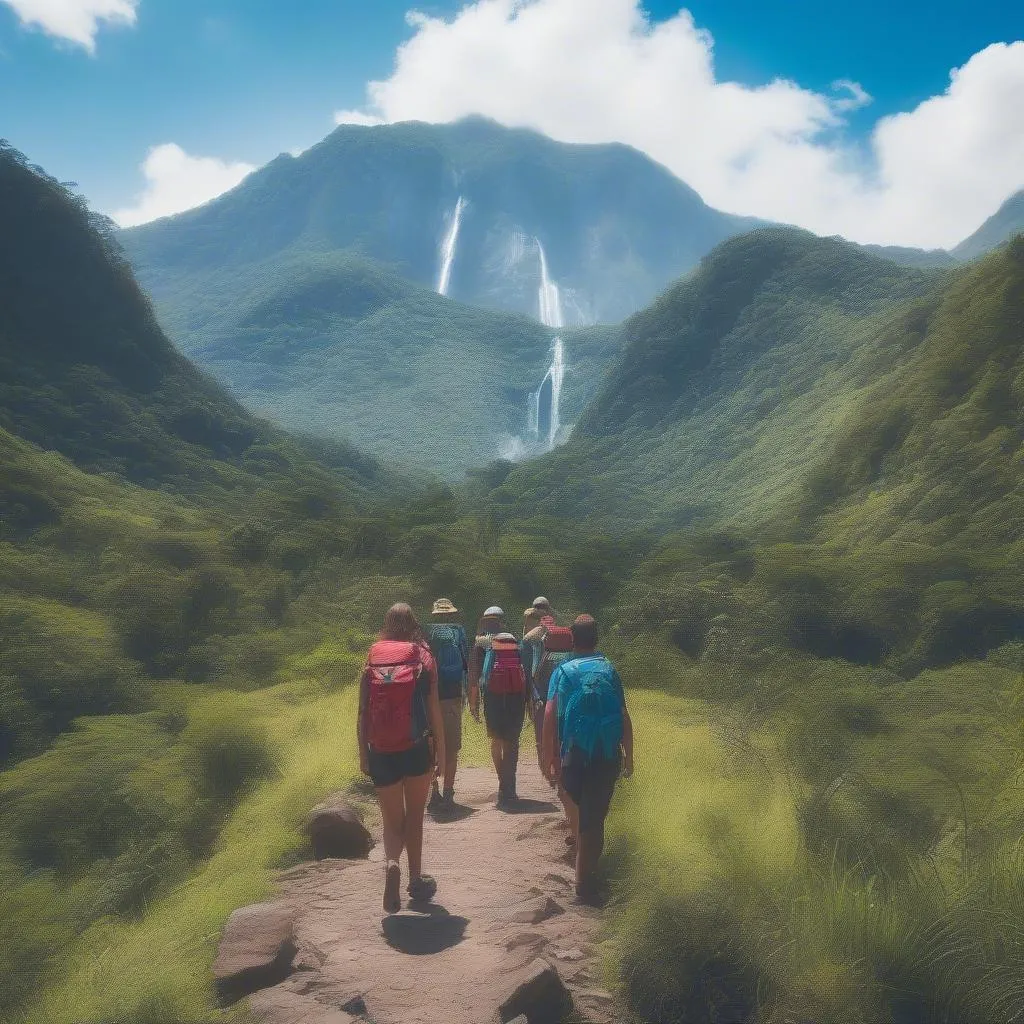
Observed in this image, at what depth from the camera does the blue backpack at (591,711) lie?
18.0ft

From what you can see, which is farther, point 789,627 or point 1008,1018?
point 789,627

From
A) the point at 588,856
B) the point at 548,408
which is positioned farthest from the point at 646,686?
the point at 548,408

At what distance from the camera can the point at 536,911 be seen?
5.16m

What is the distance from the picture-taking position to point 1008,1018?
12.1 ft

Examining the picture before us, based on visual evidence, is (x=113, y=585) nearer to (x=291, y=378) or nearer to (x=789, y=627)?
(x=789, y=627)

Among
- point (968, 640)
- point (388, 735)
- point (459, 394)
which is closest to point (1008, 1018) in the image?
point (388, 735)

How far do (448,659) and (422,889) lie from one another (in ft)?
9.14

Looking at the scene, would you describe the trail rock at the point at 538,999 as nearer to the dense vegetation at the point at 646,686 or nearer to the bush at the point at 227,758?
the dense vegetation at the point at 646,686

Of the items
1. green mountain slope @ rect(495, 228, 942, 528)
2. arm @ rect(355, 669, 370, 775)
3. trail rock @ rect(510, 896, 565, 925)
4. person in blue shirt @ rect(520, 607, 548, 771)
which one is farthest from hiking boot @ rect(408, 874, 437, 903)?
green mountain slope @ rect(495, 228, 942, 528)

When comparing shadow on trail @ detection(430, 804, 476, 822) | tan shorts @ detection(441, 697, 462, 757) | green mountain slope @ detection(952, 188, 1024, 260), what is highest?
green mountain slope @ detection(952, 188, 1024, 260)

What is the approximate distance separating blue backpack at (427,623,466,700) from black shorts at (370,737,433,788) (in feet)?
8.75

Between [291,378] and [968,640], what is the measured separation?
4834 inches

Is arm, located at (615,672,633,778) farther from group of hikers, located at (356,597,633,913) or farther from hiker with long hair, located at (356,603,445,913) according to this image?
hiker with long hair, located at (356,603,445,913)

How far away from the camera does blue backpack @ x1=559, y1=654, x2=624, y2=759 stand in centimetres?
548
